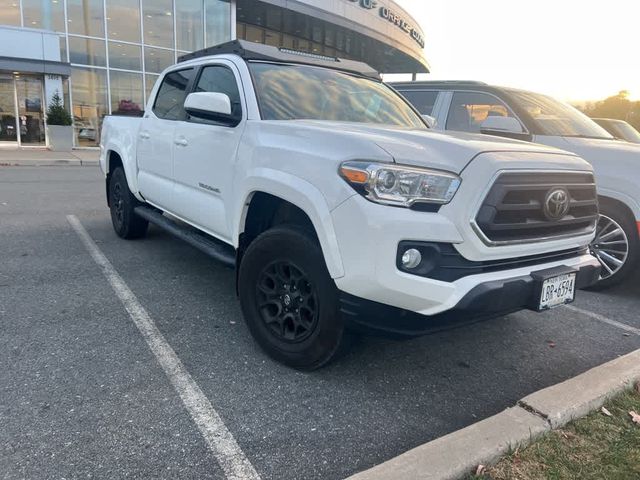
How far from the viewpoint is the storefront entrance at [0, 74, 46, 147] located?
18.2 m

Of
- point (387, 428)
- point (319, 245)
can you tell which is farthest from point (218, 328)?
point (387, 428)

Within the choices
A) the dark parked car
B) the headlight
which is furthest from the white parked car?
the headlight

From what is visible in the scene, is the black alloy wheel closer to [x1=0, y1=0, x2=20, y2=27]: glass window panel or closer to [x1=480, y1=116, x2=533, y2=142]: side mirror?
[x1=480, y1=116, x2=533, y2=142]: side mirror

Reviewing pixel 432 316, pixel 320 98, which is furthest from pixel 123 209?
pixel 432 316

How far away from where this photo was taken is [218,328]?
382 cm

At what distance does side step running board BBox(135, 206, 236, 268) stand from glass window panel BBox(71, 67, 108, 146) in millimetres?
16366

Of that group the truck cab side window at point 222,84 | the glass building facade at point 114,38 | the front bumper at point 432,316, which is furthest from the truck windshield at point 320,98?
the glass building facade at point 114,38

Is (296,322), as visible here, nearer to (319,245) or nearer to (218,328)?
(319,245)

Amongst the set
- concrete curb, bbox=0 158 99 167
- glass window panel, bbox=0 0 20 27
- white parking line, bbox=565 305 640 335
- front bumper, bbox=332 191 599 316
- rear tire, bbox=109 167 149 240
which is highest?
glass window panel, bbox=0 0 20 27

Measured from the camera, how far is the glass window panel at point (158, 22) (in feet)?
66.7

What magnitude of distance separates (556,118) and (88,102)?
18406 mm

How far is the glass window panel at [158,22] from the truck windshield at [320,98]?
61.5ft

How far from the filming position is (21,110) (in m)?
18.5

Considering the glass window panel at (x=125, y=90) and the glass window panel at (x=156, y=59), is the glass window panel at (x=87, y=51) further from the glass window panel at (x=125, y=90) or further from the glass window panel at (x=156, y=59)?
the glass window panel at (x=156, y=59)
